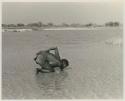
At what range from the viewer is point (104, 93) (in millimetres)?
13258

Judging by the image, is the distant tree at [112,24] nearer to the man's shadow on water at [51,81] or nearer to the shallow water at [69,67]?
the shallow water at [69,67]

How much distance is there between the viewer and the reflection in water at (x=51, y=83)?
13250 millimetres

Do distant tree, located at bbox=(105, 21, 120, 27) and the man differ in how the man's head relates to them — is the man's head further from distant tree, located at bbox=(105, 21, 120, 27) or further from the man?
distant tree, located at bbox=(105, 21, 120, 27)

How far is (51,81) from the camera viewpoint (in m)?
13.3

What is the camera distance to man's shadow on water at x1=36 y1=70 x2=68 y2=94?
13.3 metres

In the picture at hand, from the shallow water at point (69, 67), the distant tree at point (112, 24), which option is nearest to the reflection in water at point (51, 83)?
the shallow water at point (69, 67)

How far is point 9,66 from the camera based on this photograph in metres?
13.3

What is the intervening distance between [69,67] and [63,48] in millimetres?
101

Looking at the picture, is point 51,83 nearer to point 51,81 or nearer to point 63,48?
point 51,81

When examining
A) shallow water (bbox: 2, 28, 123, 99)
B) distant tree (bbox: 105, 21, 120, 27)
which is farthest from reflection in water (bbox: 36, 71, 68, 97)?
distant tree (bbox: 105, 21, 120, 27)

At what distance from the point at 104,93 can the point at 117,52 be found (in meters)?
0.21

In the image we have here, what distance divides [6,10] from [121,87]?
26.2 inches

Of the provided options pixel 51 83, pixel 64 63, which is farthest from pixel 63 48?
pixel 51 83

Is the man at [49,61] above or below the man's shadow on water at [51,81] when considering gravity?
above
